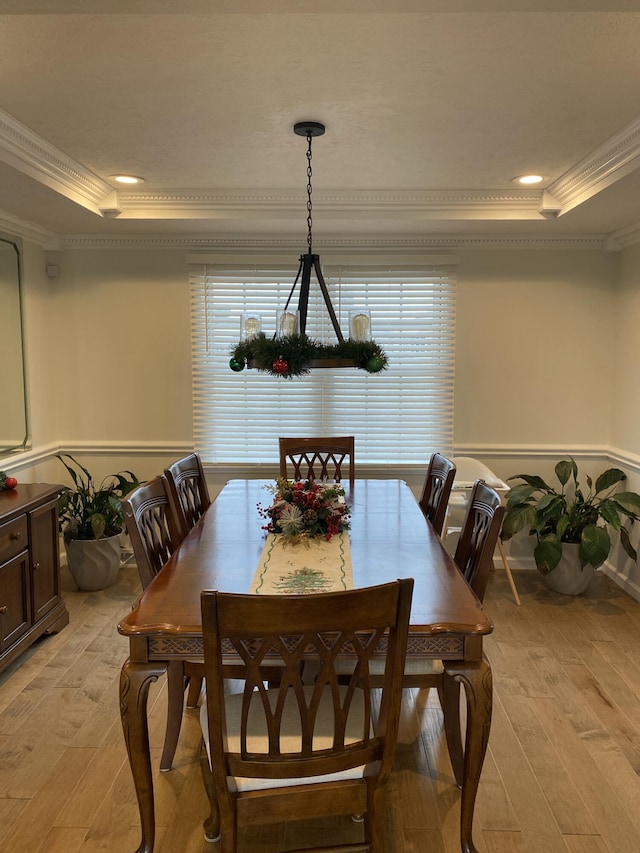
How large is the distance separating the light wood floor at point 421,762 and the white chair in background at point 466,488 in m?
0.71

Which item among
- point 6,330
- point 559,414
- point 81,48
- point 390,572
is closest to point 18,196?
point 6,330

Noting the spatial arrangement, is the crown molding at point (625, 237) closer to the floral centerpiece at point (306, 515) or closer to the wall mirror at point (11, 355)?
the floral centerpiece at point (306, 515)

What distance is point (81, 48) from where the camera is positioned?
197cm

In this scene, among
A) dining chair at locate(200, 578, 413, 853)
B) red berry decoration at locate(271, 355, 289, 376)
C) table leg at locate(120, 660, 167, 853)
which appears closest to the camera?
dining chair at locate(200, 578, 413, 853)

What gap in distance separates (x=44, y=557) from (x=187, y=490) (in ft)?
3.20

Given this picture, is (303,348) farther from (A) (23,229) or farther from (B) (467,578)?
(A) (23,229)

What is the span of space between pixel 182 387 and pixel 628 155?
10.3 feet

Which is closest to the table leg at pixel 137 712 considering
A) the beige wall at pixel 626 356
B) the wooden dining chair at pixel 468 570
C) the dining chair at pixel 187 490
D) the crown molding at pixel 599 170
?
the wooden dining chair at pixel 468 570

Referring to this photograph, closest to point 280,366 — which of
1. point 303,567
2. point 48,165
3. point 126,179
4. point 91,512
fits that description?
point 303,567

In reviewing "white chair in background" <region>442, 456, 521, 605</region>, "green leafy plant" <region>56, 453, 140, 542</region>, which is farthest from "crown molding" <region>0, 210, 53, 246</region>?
A: "white chair in background" <region>442, 456, 521, 605</region>

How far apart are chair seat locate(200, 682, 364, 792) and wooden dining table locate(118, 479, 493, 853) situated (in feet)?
0.68

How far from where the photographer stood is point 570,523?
404cm

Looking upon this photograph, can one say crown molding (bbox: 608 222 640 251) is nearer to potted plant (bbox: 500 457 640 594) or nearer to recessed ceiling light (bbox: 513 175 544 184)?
recessed ceiling light (bbox: 513 175 544 184)

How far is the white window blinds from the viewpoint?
4.44 metres
